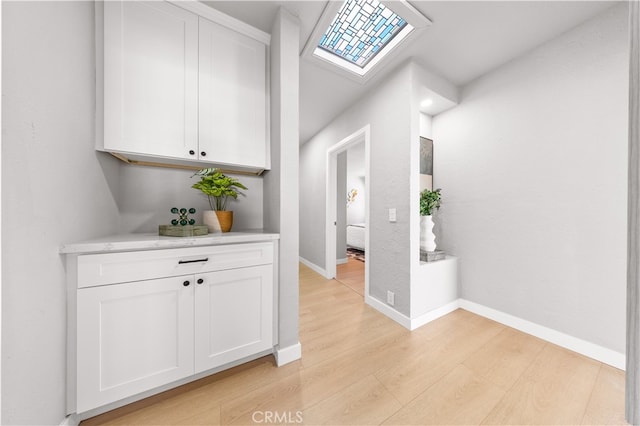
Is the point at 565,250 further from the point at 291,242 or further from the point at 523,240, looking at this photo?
the point at 291,242

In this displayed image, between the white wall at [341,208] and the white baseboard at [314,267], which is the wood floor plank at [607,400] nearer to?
the white baseboard at [314,267]

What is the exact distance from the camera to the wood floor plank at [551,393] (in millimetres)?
1057

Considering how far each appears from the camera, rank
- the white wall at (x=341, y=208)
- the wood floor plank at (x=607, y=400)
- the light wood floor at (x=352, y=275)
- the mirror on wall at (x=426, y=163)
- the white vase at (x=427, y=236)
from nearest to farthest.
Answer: the wood floor plank at (x=607, y=400) → the white vase at (x=427, y=236) → the mirror on wall at (x=426, y=163) → the light wood floor at (x=352, y=275) → the white wall at (x=341, y=208)

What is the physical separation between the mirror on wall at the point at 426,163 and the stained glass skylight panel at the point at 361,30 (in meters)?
1.09

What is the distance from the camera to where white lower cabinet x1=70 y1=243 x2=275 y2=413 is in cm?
98

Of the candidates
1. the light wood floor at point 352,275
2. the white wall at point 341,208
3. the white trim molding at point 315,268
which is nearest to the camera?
the light wood floor at point 352,275

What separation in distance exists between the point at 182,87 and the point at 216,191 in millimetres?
690

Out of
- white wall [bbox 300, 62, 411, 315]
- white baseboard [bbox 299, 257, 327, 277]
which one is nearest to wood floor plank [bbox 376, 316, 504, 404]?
white wall [bbox 300, 62, 411, 315]

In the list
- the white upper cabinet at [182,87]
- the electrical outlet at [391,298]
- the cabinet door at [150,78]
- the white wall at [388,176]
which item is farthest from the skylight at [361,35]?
the electrical outlet at [391,298]

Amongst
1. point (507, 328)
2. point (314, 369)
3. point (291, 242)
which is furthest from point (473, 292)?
point (291, 242)

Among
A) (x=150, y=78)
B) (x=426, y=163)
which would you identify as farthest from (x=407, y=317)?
(x=150, y=78)

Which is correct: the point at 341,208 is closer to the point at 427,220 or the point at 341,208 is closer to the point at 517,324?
the point at 427,220

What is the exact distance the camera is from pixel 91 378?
0.98 m

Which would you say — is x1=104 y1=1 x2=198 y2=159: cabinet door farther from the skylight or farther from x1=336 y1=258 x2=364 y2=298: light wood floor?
x1=336 y1=258 x2=364 y2=298: light wood floor
